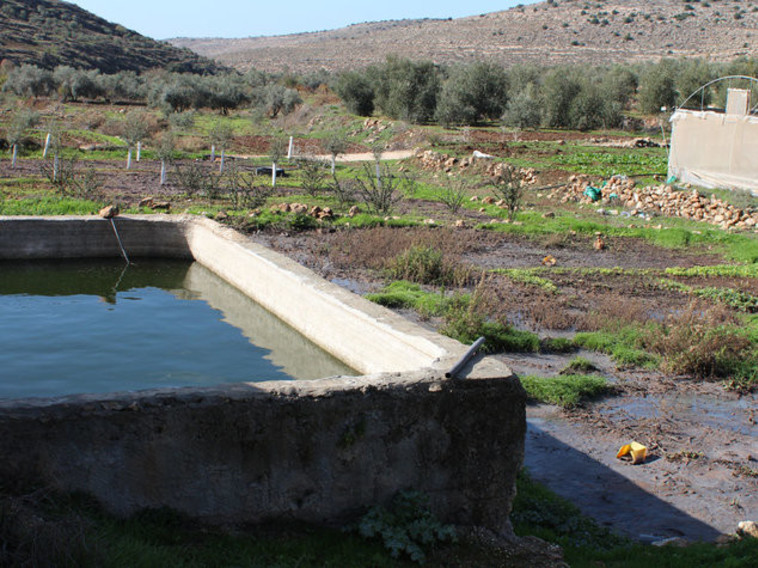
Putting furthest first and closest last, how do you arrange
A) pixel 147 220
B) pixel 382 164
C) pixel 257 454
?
1. pixel 382 164
2. pixel 147 220
3. pixel 257 454

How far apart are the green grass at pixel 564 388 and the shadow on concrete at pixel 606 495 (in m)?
0.81

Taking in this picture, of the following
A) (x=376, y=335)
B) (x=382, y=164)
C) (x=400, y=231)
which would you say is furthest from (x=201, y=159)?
(x=376, y=335)

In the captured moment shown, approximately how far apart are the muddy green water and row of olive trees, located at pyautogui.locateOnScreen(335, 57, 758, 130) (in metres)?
25.1

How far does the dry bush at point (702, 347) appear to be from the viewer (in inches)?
364

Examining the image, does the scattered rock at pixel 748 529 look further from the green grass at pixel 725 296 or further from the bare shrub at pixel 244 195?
the bare shrub at pixel 244 195

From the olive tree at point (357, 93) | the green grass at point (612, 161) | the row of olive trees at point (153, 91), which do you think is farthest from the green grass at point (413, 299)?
the row of olive trees at point (153, 91)

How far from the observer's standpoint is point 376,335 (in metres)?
7.94

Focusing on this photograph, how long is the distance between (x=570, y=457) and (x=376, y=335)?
2.11 meters

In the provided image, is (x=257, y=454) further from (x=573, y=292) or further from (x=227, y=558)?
(x=573, y=292)

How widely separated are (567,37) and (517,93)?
40.7 m

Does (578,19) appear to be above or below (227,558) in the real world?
above

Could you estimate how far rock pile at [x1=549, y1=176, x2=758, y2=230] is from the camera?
1838 centimetres

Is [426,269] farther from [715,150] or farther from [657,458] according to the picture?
[715,150]

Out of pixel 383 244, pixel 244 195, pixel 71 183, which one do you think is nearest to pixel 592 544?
pixel 383 244
